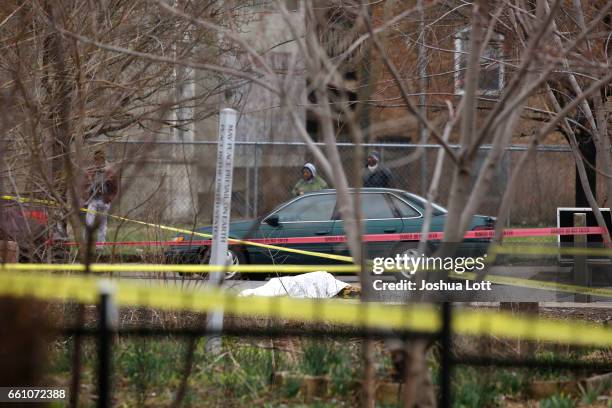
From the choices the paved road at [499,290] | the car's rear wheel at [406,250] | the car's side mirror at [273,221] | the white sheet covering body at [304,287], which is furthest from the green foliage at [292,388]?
the car's side mirror at [273,221]

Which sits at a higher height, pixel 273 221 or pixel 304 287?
pixel 273 221

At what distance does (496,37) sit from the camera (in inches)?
376

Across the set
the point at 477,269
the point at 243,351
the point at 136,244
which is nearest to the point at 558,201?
the point at 477,269

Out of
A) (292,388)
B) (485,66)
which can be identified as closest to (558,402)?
(292,388)

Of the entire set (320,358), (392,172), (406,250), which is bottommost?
(320,358)

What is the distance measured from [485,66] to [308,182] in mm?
6333

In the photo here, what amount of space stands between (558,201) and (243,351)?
1507 centimetres

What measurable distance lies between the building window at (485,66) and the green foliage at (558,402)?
4.27 meters

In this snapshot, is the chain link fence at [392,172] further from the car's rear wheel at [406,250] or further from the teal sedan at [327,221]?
the car's rear wheel at [406,250]

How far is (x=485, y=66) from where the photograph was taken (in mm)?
8766

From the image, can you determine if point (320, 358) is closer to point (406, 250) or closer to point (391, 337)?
point (391, 337)

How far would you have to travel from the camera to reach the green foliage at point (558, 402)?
4836 millimetres

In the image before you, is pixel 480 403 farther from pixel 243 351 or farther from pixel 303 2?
pixel 303 2

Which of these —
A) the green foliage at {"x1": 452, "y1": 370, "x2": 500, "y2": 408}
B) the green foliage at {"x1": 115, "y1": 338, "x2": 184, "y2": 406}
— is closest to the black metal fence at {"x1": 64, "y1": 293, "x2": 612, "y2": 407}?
the green foliage at {"x1": 452, "y1": 370, "x2": 500, "y2": 408}
